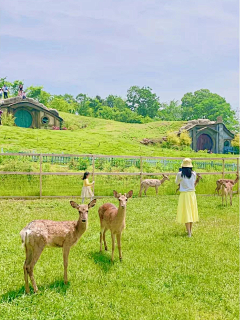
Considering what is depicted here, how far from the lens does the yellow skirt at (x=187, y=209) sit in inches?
326

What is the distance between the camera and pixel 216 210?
1200cm

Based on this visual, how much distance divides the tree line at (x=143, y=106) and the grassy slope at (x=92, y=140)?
2527 cm

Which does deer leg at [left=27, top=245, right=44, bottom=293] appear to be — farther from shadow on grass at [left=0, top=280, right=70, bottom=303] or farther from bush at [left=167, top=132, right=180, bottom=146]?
bush at [left=167, top=132, right=180, bottom=146]

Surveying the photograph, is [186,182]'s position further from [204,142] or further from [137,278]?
[204,142]

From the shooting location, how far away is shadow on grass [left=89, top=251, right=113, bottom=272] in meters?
5.97

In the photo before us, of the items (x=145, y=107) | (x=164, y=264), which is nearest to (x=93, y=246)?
(x=164, y=264)

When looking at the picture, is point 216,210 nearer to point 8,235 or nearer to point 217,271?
point 217,271

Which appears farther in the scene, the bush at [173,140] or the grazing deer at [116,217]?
the bush at [173,140]

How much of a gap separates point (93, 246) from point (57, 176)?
8994 millimetres

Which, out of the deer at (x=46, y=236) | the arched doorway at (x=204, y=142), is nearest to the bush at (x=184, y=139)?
the arched doorway at (x=204, y=142)

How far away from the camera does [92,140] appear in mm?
32969

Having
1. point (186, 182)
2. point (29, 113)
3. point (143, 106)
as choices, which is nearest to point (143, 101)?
point (143, 106)

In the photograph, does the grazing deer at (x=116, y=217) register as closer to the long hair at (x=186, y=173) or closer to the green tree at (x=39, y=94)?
the long hair at (x=186, y=173)

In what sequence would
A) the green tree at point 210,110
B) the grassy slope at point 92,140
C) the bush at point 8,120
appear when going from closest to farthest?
the grassy slope at point 92,140 < the bush at point 8,120 < the green tree at point 210,110
